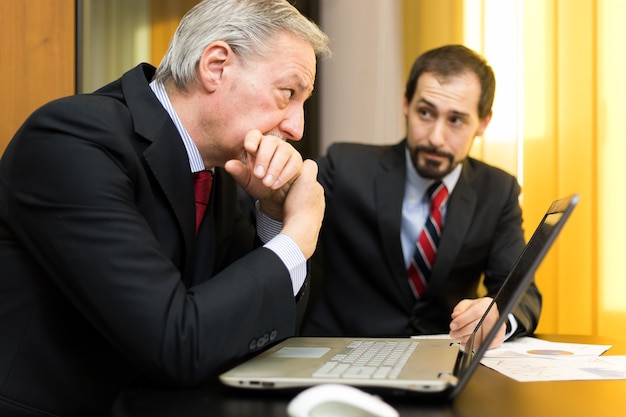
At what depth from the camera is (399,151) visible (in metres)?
2.34

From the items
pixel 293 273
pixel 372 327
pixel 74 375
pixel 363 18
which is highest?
pixel 363 18

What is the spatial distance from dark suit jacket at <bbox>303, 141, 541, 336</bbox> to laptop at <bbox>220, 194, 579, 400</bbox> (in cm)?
91

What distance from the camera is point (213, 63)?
1.36 m

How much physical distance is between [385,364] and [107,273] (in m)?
0.40

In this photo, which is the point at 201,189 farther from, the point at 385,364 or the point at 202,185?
the point at 385,364

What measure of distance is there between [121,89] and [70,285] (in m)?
0.46

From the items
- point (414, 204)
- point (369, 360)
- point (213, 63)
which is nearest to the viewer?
point (369, 360)

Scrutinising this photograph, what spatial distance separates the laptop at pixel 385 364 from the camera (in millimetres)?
836

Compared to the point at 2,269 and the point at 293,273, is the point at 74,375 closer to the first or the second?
the point at 2,269

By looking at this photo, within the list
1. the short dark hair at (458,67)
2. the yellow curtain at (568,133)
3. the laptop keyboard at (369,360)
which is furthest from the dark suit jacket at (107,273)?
the yellow curtain at (568,133)

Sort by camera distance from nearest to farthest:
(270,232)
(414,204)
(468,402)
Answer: (468,402) < (270,232) < (414,204)

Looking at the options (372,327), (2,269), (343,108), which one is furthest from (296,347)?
(343,108)

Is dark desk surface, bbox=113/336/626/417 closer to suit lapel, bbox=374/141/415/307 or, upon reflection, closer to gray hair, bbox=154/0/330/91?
gray hair, bbox=154/0/330/91

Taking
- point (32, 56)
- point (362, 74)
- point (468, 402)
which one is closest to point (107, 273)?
point (468, 402)
